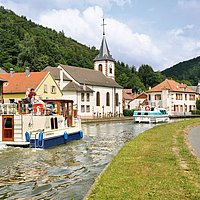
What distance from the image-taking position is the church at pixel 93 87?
219ft

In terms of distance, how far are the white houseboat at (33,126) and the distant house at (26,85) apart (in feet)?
84.2

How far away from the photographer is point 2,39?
10738cm

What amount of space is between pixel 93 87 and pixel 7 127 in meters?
51.2

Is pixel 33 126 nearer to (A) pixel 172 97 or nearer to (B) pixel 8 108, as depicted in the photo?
(B) pixel 8 108

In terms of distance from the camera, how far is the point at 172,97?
85312 mm

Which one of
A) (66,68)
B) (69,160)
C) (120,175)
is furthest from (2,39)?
(120,175)

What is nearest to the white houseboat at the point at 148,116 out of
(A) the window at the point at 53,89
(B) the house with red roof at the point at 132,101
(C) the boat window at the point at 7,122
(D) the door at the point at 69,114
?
(A) the window at the point at 53,89

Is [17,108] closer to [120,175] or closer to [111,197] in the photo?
[120,175]

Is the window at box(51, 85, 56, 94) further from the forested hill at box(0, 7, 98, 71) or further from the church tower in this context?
the forested hill at box(0, 7, 98, 71)

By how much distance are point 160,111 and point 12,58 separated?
6296 cm

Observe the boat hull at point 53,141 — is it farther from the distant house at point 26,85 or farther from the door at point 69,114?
the distant house at point 26,85

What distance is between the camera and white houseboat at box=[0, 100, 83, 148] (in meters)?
21.4

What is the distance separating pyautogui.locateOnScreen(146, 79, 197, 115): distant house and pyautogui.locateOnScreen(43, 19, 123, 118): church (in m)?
10.9

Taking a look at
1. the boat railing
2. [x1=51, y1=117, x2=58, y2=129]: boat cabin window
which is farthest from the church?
the boat railing
